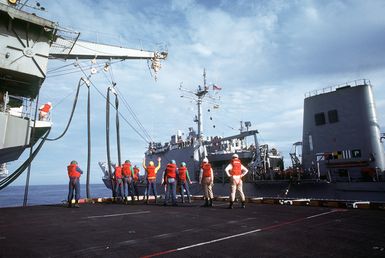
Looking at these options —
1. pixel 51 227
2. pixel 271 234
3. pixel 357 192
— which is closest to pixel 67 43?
pixel 51 227

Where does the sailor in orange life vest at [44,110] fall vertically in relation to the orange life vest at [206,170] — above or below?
above

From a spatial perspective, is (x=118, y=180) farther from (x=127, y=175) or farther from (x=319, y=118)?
(x=319, y=118)

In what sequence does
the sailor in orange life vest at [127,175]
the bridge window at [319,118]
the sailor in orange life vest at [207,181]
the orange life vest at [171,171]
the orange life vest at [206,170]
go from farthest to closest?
the bridge window at [319,118], the sailor in orange life vest at [127,175], the orange life vest at [171,171], the orange life vest at [206,170], the sailor in orange life vest at [207,181]

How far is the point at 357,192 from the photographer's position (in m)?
13.2

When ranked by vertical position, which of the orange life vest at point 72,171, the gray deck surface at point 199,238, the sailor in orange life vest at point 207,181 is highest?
the orange life vest at point 72,171

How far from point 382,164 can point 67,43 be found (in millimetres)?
19001

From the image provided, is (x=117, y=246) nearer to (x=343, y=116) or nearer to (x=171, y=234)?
(x=171, y=234)

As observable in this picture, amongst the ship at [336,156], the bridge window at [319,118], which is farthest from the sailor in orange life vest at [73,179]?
the bridge window at [319,118]

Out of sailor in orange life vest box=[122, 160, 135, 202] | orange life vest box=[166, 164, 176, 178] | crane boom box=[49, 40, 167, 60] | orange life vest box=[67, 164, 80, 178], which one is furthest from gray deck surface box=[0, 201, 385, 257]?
crane boom box=[49, 40, 167, 60]

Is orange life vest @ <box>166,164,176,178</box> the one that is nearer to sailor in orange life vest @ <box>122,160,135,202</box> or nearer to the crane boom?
sailor in orange life vest @ <box>122,160,135,202</box>

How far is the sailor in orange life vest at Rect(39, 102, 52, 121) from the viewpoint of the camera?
1422cm

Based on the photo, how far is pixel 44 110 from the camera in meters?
14.4

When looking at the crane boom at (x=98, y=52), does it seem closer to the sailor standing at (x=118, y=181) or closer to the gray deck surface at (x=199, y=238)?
the sailor standing at (x=118, y=181)

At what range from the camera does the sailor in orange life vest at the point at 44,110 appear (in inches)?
560
